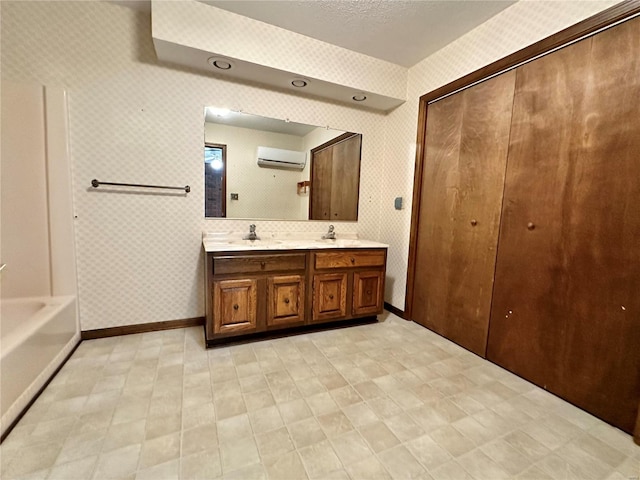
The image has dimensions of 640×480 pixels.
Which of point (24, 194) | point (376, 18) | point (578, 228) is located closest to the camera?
point (578, 228)

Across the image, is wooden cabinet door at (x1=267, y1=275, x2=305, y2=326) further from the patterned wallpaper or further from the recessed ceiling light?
the recessed ceiling light

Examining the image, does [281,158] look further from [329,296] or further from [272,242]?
Result: [329,296]

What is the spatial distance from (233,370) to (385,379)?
0.97m

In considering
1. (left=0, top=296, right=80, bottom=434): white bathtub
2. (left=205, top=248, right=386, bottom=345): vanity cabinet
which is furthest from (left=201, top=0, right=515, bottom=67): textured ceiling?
(left=0, top=296, right=80, bottom=434): white bathtub

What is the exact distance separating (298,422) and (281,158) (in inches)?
83.4

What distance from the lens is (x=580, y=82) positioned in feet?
5.08

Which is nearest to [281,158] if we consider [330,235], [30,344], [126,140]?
[330,235]

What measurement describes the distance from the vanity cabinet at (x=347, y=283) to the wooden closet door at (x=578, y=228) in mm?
988

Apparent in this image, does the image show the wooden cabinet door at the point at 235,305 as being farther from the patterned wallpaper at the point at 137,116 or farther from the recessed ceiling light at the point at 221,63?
the recessed ceiling light at the point at 221,63

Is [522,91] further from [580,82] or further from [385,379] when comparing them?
[385,379]

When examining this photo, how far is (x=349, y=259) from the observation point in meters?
2.45

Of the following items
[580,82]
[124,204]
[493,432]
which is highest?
[580,82]

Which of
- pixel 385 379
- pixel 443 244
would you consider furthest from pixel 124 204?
pixel 443 244

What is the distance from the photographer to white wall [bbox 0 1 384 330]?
1.91 m
